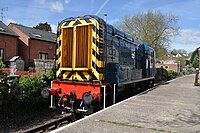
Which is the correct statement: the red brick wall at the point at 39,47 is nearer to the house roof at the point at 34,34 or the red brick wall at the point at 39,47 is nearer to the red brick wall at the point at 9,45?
the house roof at the point at 34,34

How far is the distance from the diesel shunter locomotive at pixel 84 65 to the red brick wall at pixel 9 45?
2610 cm

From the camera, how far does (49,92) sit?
10.6 metres

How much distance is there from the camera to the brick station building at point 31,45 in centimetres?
3962

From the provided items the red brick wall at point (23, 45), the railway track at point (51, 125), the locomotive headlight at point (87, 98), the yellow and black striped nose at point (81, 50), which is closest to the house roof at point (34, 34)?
the red brick wall at point (23, 45)

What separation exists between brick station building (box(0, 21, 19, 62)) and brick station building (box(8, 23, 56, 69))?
1921mm

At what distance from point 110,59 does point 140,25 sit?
37.8m

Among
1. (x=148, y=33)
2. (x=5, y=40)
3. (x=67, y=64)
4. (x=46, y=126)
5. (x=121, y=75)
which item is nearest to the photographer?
(x=46, y=126)

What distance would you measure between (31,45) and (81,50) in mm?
30476

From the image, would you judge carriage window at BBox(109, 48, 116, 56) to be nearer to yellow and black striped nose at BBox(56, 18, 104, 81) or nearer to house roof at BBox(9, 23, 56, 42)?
yellow and black striped nose at BBox(56, 18, 104, 81)

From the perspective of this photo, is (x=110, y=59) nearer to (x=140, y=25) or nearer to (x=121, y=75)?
(x=121, y=75)

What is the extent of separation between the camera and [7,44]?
36.2m

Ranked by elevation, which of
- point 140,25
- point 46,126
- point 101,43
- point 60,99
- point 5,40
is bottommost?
point 46,126

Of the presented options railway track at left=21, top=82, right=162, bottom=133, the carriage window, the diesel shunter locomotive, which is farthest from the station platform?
the carriage window

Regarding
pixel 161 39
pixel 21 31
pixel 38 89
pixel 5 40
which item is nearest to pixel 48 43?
pixel 21 31
